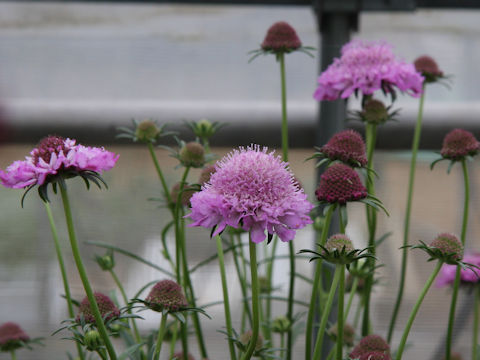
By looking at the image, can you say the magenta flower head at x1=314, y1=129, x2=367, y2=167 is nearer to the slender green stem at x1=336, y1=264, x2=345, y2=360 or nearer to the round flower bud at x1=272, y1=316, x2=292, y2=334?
the slender green stem at x1=336, y1=264, x2=345, y2=360

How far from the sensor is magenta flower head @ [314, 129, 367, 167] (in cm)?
66

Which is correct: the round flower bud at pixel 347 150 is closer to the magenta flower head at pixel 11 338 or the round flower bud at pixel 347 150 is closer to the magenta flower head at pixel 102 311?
the magenta flower head at pixel 102 311

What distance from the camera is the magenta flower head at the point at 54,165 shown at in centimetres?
50

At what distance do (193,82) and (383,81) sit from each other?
657mm

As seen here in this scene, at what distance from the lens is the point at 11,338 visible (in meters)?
0.85

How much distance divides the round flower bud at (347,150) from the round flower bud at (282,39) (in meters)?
0.19

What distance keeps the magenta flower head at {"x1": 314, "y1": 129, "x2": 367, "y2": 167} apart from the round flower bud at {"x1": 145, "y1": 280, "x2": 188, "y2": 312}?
0.19 meters

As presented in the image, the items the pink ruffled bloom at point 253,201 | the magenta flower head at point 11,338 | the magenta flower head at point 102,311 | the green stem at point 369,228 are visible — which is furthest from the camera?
the magenta flower head at point 11,338

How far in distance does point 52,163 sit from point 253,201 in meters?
0.15

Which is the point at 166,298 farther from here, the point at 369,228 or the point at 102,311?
the point at 369,228

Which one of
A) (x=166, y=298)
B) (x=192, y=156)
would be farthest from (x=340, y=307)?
(x=192, y=156)

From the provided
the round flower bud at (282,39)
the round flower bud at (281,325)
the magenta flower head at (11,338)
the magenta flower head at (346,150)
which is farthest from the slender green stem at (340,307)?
the magenta flower head at (11,338)

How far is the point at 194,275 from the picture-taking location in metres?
1.38

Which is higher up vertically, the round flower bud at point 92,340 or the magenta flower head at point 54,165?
the magenta flower head at point 54,165
